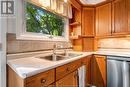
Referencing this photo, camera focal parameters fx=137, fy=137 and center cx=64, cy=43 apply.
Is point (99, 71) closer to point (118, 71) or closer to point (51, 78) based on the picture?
point (118, 71)

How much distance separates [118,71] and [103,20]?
144 centimetres

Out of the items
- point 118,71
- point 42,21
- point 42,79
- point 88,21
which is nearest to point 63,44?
point 42,21

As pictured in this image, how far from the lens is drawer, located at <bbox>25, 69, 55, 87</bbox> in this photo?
1.10m

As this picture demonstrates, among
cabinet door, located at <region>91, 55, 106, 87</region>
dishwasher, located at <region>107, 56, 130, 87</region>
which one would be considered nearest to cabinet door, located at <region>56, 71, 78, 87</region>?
dishwasher, located at <region>107, 56, 130, 87</region>

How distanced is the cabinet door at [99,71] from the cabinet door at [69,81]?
1186 millimetres

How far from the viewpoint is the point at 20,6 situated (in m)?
1.81

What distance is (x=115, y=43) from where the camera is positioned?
350 cm

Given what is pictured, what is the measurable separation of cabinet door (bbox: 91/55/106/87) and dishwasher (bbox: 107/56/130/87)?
158 millimetres

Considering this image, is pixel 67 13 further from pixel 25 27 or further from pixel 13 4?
pixel 13 4

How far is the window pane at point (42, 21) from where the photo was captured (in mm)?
2128

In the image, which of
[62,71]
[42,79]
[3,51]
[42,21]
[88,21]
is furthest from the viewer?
[88,21]

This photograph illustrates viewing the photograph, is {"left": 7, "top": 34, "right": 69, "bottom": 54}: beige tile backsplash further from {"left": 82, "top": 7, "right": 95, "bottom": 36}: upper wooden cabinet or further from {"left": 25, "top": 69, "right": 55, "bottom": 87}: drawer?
{"left": 82, "top": 7, "right": 95, "bottom": 36}: upper wooden cabinet

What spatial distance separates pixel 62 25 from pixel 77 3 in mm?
699

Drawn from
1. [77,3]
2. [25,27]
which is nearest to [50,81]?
[25,27]
